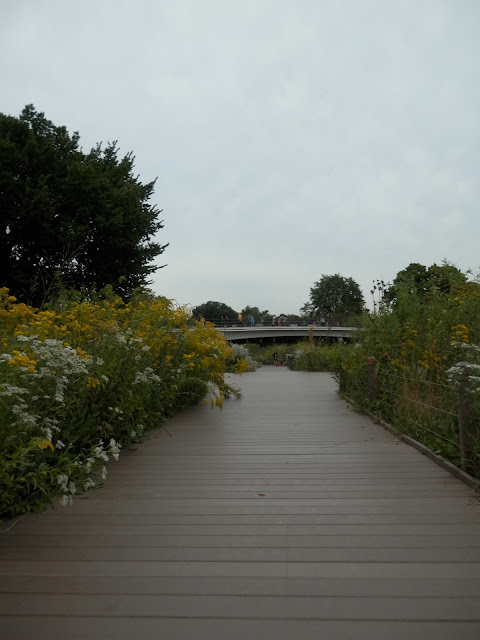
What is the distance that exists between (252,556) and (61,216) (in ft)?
68.1

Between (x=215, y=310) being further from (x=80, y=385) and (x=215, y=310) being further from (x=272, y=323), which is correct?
(x=80, y=385)

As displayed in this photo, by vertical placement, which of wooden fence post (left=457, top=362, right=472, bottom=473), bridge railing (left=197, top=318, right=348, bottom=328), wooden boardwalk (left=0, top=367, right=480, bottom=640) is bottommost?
wooden boardwalk (left=0, top=367, right=480, bottom=640)

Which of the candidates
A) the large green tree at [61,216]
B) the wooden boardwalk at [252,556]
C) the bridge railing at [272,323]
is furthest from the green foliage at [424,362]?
the bridge railing at [272,323]

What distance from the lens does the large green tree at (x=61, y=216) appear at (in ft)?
69.4

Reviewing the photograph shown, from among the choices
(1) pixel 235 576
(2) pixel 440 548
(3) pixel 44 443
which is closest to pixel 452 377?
(2) pixel 440 548

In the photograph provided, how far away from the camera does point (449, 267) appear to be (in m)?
8.98

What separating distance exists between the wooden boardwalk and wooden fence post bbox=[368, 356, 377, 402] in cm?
337

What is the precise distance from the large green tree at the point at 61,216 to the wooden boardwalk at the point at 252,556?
16.9 m

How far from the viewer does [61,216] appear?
2212 centimetres

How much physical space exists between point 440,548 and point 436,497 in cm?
112

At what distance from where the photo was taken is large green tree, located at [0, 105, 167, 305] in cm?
2116

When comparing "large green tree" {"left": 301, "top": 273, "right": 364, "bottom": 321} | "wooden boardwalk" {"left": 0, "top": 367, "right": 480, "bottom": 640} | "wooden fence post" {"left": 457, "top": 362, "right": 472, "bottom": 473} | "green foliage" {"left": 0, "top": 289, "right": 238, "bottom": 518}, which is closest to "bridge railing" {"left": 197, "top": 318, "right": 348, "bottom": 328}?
"large green tree" {"left": 301, "top": 273, "right": 364, "bottom": 321}

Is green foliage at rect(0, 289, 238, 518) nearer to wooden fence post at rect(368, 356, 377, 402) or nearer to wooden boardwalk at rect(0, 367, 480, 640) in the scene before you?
wooden boardwalk at rect(0, 367, 480, 640)

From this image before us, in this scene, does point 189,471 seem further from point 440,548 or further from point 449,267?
point 449,267
